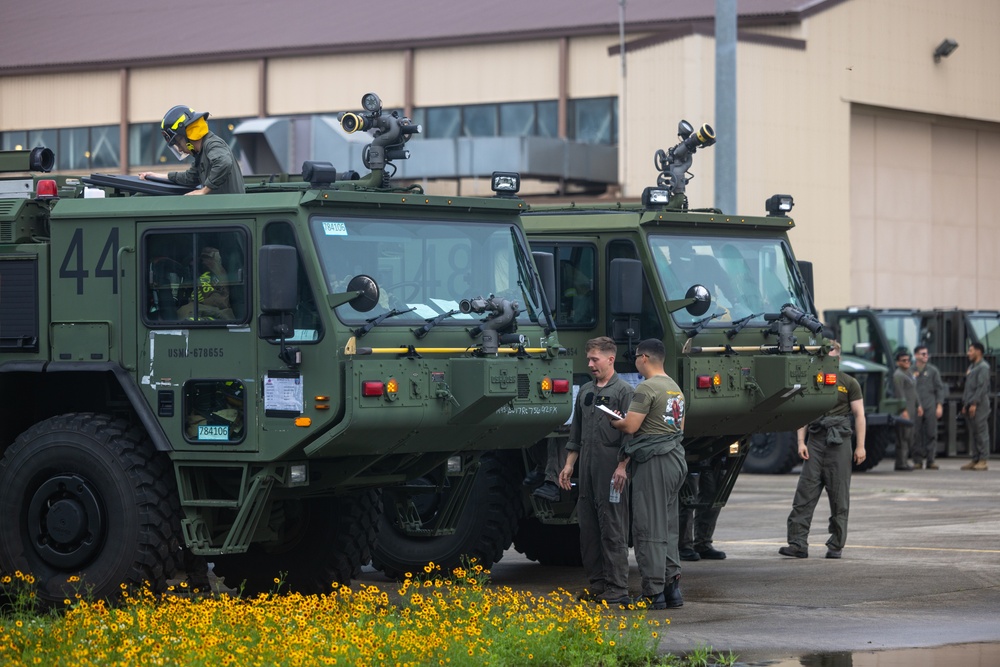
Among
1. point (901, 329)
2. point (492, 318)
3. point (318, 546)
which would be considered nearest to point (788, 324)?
point (492, 318)

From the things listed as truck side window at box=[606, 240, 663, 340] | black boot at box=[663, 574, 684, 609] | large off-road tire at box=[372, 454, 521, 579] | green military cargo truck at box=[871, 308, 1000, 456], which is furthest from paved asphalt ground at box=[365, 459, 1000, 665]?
green military cargo truck at box=[871, 308, 1000, 456]

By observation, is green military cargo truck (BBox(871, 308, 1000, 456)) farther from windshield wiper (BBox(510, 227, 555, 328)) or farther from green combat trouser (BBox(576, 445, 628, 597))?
windshield wiper (BBox(510, 227, 555, 328))

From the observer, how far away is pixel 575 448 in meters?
12.7

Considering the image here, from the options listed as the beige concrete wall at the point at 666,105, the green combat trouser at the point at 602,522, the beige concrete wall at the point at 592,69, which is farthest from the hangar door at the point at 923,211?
the green combat trouser at the point at 602,522

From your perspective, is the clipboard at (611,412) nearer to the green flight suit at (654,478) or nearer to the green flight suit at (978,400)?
the green flight suit at (654,478)

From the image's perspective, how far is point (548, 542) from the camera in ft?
51.0

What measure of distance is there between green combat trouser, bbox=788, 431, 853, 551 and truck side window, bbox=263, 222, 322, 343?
5.95 m

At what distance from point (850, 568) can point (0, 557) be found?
6.65 meters

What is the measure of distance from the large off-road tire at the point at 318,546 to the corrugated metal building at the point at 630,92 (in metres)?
22.3

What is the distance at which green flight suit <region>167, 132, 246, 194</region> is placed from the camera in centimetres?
1200

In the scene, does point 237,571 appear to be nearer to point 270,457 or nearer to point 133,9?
point 270,457

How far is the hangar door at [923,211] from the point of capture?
138ft

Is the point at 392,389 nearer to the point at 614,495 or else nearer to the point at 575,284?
the point at 614,495

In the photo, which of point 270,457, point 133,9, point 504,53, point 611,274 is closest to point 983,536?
point 611,274
